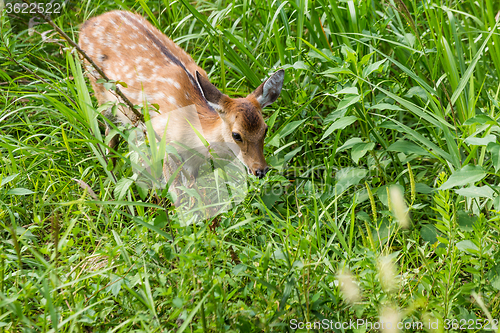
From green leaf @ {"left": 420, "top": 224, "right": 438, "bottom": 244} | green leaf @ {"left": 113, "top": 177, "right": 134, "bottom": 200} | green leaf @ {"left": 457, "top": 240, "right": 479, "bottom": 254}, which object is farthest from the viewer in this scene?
green leaf @ {"left": 420, "top": 224, "right": 438, "bottom": 244}

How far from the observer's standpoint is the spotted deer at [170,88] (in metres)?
3.06

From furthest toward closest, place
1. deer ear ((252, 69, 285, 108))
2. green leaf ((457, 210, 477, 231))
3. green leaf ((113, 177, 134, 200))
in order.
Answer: deer ear ((252, 69, 285, 108))
green leaf ((457, 210, 477, 231))
green leaf ((113, 177, 134, 200))

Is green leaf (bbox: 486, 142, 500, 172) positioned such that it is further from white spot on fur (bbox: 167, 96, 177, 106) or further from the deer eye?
white spot on fur (bbox: 167, 96, 177, 106)

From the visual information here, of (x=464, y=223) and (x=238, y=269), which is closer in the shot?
(x=238, y=269)

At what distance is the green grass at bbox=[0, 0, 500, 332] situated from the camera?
1727mm

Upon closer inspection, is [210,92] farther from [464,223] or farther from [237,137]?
[464,223]

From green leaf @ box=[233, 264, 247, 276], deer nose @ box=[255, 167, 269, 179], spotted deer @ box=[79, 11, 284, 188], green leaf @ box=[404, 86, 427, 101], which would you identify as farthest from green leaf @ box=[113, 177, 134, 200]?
green leaf @ box=[404, 86, 427, 101]

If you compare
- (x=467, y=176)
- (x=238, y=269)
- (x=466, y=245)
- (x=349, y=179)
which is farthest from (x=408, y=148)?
(x=238, y=269)

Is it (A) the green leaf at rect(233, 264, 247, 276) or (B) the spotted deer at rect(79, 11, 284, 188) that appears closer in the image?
(A) the green leaf at rect(233, 264, 247, 276)

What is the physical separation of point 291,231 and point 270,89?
1.39m

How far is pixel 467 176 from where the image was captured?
202 centimetres

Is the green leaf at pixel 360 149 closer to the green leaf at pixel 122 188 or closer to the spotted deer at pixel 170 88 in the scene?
→ the spotted deer at pixel 170 88

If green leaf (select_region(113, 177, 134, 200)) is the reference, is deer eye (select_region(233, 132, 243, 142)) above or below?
below

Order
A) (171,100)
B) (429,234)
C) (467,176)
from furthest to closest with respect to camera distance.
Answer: (171,100) < (429,234) < (467,176)
